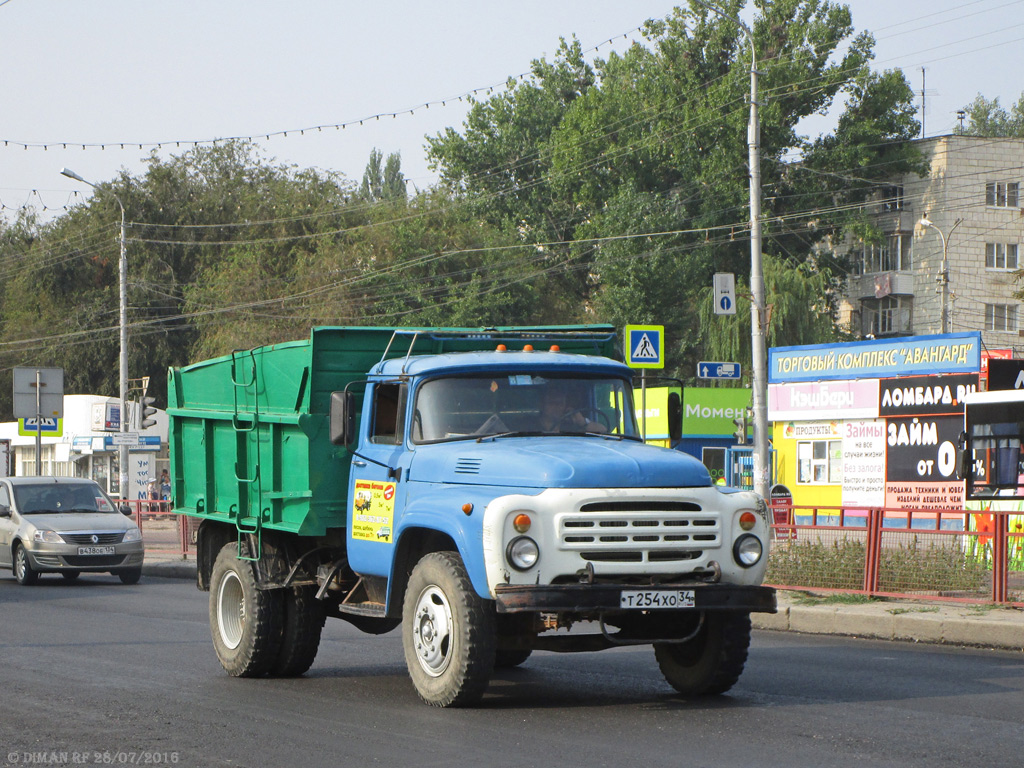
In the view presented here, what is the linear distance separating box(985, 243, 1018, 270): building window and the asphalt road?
187 ft

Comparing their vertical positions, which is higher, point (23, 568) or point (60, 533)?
point (60, 533)

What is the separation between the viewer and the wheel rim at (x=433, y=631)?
843 cm

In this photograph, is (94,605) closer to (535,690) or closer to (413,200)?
(535,690)

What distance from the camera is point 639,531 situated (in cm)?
817

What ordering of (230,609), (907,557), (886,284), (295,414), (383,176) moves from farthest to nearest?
(383,176), (886,284), (907,557), (230,609), (295,414)

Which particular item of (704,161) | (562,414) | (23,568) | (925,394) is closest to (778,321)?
(704,161)

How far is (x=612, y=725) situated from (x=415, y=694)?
6.10ft

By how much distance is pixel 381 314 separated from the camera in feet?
192

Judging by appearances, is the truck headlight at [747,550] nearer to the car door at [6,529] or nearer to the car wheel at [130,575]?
the car wheel at [130,575]

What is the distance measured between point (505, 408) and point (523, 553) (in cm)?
143

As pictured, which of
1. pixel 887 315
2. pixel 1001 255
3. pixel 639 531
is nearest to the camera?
pixel 639 531

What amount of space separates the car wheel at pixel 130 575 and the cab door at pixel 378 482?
43.7 ft

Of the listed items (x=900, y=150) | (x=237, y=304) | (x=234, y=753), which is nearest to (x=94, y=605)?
(x=234, y=753)

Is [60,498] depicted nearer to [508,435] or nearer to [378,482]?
[378,482]
